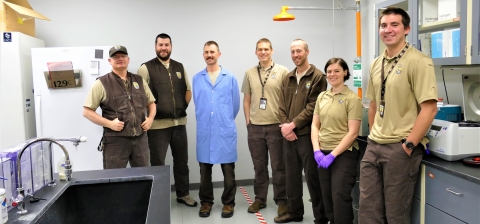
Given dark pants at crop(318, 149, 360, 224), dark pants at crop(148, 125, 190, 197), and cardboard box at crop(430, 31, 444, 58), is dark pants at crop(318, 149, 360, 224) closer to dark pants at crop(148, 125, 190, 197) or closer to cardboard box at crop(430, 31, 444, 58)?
cardboard box at crop(430, 31, 444, 58)

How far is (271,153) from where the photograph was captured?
3.67m

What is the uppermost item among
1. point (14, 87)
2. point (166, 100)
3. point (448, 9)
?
point (448, 9)

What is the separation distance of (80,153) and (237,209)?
5.37 ft

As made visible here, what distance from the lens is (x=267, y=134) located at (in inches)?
145

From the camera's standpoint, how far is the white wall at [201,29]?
13.9 feet

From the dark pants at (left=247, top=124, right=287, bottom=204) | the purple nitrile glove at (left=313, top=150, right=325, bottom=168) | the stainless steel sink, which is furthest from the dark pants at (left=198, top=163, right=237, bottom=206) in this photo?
the stainless steel sink

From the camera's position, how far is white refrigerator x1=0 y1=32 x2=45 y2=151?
3.53 meters

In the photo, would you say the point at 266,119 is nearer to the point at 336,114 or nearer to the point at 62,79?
the point at 336,114

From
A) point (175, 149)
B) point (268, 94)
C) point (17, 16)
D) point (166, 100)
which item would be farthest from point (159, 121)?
point (17, 16)

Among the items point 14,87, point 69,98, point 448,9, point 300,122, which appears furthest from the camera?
point 69,98

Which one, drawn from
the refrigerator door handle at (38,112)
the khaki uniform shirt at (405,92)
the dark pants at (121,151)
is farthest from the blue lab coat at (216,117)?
the khaki uniform shirt at (405,92)

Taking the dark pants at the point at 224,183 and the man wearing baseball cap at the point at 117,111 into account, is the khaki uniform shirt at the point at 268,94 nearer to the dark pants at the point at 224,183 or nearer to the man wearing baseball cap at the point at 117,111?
the dark pants at the point at 224,183

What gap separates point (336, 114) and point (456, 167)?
87 cm

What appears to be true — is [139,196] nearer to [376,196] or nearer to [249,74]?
[376,196]
